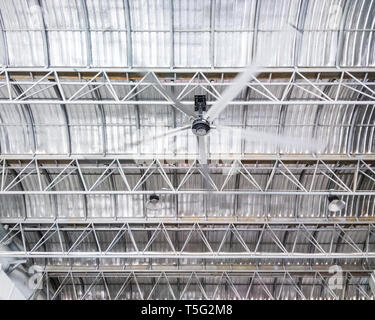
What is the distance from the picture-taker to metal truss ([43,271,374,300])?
18.3 meters

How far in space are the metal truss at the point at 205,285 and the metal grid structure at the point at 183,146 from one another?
98 millimetres

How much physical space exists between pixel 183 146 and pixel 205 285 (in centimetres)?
970

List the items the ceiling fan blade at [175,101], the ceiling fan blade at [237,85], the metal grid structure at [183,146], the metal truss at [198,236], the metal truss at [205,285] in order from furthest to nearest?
1. the metal truss at [205,285]
2. the metal truss at [198,236]
3. the metal grid structure at [183,146]
4. the ceiling fan blade at [175,101]
5. the ceiling fan blade at [237,85]

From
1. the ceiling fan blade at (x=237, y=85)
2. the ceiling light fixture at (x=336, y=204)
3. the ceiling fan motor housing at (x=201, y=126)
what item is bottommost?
the ceiling light fixture at (x=336, y=204)

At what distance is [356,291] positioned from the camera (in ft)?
62.5

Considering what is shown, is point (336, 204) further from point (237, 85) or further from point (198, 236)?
point (237, 85)

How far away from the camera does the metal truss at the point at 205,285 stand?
60.0 ft

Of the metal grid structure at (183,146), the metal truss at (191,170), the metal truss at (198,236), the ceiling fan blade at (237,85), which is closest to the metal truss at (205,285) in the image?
the metal grid structure at (183,146)

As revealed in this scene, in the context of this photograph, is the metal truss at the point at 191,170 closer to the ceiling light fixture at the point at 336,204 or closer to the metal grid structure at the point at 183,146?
the metal grid structure at the point at 183,146

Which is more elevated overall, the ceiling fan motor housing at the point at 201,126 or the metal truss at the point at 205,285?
the ceiling fan motor housing at the point at 201,126

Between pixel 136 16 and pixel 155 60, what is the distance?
6.00 feet

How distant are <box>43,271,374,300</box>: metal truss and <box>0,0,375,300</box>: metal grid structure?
0.32 ft

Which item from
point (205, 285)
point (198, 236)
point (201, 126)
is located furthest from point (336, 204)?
point (205, 285)

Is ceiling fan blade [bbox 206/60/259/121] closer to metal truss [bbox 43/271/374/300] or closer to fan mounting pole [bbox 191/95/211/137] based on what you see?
fan mounting pole [bbox 191/95/211/137]
